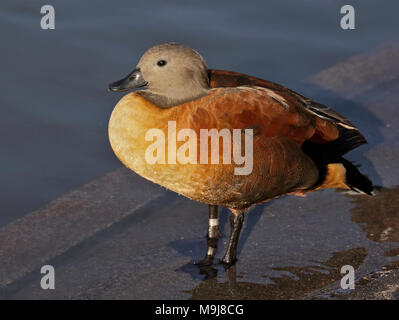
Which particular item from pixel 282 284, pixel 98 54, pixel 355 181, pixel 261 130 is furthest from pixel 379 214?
pixel 98 54

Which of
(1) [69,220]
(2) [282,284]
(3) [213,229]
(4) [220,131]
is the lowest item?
(2) [282,284]

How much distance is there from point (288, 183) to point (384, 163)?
149cm

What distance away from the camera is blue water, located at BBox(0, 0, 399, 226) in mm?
5752

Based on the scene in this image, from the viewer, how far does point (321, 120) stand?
4.50 metres

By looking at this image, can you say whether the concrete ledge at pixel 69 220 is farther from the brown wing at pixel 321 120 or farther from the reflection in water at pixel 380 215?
the reflection in water at pixel 380 215

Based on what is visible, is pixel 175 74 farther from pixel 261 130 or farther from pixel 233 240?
pixel 233 240

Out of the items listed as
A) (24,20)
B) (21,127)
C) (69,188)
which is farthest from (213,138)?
(24,20)

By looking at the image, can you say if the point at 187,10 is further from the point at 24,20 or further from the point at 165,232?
the point at 165,232

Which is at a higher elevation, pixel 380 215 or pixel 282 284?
pixel 380 215

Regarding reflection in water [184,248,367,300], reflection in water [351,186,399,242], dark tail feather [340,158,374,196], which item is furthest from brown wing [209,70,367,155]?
reflection in water [184,248,367,300]

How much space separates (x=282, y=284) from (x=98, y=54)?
364cm

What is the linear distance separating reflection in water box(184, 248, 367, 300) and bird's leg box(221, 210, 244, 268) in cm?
6

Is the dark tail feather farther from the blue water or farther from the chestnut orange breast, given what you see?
the blue water

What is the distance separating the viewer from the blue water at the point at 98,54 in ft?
18.9
